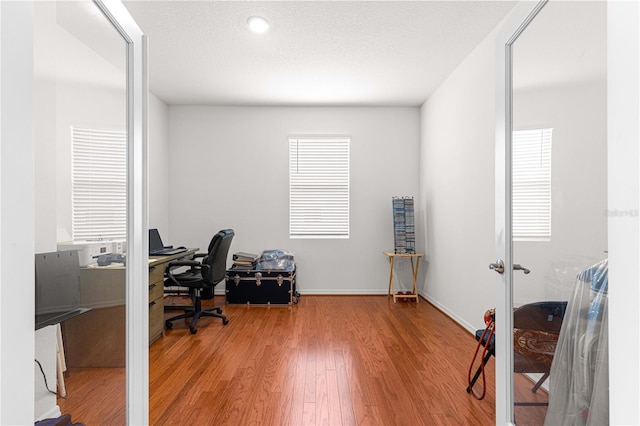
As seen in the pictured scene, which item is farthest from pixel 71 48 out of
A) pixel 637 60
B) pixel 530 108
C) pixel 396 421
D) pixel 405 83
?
pixel 405 83

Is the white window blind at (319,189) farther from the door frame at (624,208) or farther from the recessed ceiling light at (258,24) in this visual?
the door frame at (624,208)

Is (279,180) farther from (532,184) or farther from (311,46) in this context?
(532,184)

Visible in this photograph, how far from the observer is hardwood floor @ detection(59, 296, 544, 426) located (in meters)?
1.79

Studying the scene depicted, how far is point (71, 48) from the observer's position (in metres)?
1.08

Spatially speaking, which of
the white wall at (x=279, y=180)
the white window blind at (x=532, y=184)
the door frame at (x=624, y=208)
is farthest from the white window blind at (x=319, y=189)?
the door frame at (x=624, y=208)

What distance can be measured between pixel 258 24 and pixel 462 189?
8.07 feet

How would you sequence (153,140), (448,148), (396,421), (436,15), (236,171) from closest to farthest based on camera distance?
(396,421)
(436,15)
(448,148)
(153,140)
(236,171)

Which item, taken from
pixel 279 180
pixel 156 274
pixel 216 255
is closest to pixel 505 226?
pixel 216 255

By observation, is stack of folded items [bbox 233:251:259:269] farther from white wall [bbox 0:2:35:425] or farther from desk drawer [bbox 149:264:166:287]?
white wall [bbox 0:2:35:425]

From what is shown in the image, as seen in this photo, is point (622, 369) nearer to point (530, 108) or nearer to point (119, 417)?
point (530, 108)

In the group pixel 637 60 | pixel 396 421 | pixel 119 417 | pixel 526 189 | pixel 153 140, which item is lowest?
pixel 396 421

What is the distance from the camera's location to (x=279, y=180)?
15.7 feet

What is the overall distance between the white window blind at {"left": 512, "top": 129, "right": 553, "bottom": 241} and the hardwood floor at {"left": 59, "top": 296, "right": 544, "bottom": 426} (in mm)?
644

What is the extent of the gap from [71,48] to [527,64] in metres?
1.73
